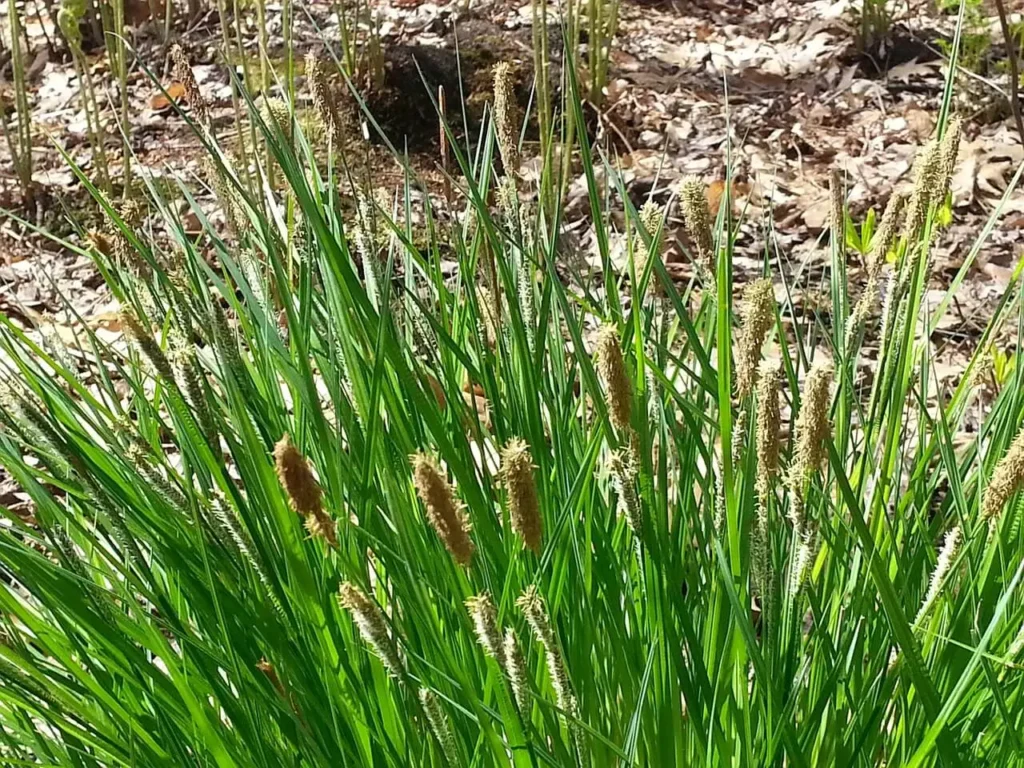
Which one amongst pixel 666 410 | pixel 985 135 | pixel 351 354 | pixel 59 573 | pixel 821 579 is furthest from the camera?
pixel 985 135

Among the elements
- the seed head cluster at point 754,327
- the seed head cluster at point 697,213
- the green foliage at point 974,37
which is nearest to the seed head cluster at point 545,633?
the seed head cluster at point 754,327

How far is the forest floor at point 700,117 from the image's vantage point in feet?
8.52

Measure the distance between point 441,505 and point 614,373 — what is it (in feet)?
0.50

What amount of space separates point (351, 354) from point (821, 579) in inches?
22.7

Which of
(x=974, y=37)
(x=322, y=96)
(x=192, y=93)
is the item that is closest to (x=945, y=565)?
Answer: (x=322, y=96)

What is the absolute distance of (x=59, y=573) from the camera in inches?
32.3

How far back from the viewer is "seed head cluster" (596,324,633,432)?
63 cm

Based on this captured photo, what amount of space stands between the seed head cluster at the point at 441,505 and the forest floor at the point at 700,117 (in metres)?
1.85

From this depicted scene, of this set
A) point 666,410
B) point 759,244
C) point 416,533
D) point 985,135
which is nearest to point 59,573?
point 416,533

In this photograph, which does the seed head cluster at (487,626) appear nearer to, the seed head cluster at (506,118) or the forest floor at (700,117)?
the seed head cluster at (506,118)

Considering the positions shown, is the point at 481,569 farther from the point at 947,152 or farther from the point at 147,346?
the point at 947,152

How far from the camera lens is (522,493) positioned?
A: 1.88ft

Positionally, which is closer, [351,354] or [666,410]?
[666,410]

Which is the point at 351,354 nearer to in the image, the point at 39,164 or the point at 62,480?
the point at 62,480
